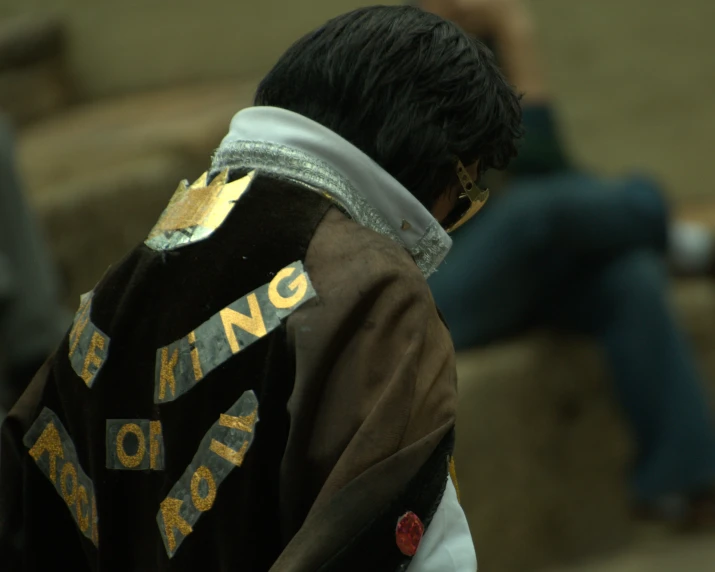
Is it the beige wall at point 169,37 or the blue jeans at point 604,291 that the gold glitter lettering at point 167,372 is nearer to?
the blue jeans at point 604,291

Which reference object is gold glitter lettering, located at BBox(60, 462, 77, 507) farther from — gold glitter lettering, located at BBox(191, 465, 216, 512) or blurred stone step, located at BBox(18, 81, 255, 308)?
blurred stone step, located at BBox(18, 81, 255, 308)

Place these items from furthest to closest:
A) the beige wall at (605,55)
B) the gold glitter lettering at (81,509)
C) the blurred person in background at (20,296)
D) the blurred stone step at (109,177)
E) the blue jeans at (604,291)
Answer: the beige wall at (605,55) < the blurred stone step at (109,177) < the blue jeans at (604,291) < the blurred person in background at (20,296) < the gold glitter lettering at (81,509)

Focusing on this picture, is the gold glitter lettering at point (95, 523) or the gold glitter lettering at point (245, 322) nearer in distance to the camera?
the gold glitter lettering at point (245, 322)

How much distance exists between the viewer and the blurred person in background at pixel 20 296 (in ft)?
8.34

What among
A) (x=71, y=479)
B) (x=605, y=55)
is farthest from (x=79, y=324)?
(x=605, y=55)

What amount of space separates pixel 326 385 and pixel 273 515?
139mm

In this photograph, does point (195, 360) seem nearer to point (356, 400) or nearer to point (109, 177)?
point (356, 400)

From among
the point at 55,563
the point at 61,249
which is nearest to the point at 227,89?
the point at 61,249

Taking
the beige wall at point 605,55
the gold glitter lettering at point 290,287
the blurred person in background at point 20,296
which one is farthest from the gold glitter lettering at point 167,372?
the beige wall at point 605,55

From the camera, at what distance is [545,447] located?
3318mm

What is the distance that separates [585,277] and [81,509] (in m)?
2.09

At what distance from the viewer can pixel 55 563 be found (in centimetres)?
138

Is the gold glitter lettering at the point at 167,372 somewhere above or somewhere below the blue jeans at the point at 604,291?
above

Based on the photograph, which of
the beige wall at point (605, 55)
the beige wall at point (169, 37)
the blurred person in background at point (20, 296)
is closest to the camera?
the blurred person in background at point (20, 296)
